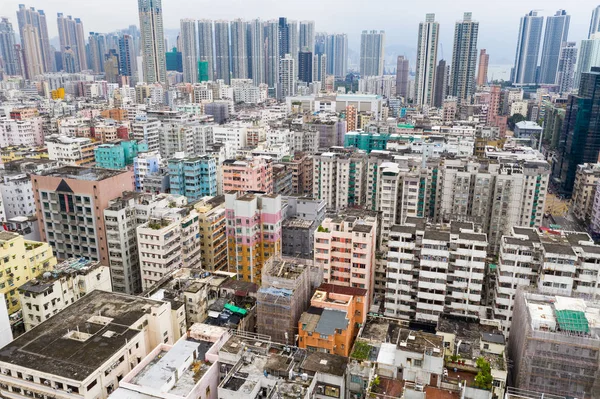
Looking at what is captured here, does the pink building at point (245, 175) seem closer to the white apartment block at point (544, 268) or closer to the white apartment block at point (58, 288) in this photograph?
the white apartment block at point (58, 288)

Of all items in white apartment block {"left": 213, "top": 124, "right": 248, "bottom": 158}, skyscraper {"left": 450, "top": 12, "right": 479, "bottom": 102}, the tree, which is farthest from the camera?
skyscraper {"left": 450, "top": 12, "right": 479, "bottom": 102}

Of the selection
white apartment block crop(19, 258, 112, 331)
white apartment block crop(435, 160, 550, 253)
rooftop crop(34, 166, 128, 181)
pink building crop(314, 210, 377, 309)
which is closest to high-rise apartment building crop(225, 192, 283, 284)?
pink building crop(314, 210, 377, 309)

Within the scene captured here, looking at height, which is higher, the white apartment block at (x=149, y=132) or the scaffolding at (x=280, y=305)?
the white apartment block at (x=149, y=132)

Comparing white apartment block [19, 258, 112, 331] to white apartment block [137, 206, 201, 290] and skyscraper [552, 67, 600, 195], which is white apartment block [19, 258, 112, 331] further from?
skyscraper [552, 67, 600, 195]

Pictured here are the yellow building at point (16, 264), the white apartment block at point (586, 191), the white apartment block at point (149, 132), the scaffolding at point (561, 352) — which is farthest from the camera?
the white apartment block at point (149, 132)

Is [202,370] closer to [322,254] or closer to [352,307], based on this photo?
[352,307]

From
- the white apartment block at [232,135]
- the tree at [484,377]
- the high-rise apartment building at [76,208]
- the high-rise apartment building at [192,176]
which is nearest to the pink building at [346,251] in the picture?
the tree at [484,377]
